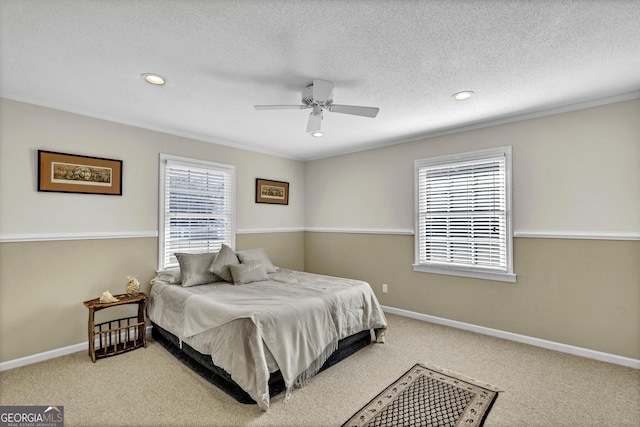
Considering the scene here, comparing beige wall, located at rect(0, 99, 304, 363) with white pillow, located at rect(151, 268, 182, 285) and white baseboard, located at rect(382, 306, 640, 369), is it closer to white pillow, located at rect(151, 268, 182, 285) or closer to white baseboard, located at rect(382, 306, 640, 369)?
white pillow, located at rect(151, 268, 182, 285)

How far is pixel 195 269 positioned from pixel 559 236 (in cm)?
391

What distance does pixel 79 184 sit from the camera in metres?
3.17

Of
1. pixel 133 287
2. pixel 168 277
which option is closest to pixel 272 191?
pixel 168 277

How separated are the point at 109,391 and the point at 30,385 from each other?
0.70 metres

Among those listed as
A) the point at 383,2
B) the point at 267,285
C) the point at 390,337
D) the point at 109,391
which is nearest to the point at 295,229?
the point at 267,285

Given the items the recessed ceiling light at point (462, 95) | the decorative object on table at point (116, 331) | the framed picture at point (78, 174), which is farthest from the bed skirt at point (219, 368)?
the recessed ceiling light at point (462, 95)

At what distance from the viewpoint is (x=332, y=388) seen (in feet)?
8.19

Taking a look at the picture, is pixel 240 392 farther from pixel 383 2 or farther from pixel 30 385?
pixel 383 2

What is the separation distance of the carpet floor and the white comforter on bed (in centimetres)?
23

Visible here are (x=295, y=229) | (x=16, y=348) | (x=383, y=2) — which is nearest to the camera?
(x=383, y=2)

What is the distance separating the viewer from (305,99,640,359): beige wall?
9.30 feet

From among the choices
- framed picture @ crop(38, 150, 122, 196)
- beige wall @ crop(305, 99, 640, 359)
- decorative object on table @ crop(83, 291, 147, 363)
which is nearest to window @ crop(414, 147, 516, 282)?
beige wall @ crop(305, 99, 640, 359)

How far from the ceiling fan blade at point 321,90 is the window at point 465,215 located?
81.7 inches

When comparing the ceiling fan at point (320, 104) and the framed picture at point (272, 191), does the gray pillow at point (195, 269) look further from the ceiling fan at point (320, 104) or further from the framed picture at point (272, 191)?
the ceiling fan at point (320, 104)
